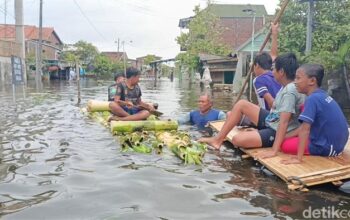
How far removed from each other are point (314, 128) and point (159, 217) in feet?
8.56

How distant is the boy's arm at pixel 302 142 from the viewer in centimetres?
519

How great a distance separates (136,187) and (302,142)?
219 centimetres

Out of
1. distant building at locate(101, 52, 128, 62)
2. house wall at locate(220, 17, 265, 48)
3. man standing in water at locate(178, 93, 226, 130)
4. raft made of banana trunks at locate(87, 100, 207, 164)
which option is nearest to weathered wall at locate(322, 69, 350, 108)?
man standing in water at locate(178, 93, 226, 130)

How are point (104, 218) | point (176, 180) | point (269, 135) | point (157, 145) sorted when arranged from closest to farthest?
point (104, 218), point (176, 180), point (269, 135), point (157, 145)

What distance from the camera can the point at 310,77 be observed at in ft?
17.6

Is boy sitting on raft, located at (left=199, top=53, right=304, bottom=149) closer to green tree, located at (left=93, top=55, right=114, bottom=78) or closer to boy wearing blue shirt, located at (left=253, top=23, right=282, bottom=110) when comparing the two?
boy wearing blue shirt, located at (left=253, top=23, right=282, bottom=110)

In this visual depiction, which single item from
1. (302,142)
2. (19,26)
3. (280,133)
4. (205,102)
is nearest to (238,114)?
(280,133)

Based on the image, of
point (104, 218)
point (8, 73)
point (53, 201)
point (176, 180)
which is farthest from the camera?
point (8, 73)

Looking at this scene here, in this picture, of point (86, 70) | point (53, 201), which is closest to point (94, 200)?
point (53, 201)

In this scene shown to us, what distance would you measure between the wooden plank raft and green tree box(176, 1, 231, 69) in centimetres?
3790

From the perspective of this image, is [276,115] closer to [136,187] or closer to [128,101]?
[136,187]

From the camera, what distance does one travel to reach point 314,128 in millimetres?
5414

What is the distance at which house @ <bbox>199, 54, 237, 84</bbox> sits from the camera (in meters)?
33.8

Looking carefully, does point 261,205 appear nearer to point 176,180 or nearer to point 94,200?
point 176,180
